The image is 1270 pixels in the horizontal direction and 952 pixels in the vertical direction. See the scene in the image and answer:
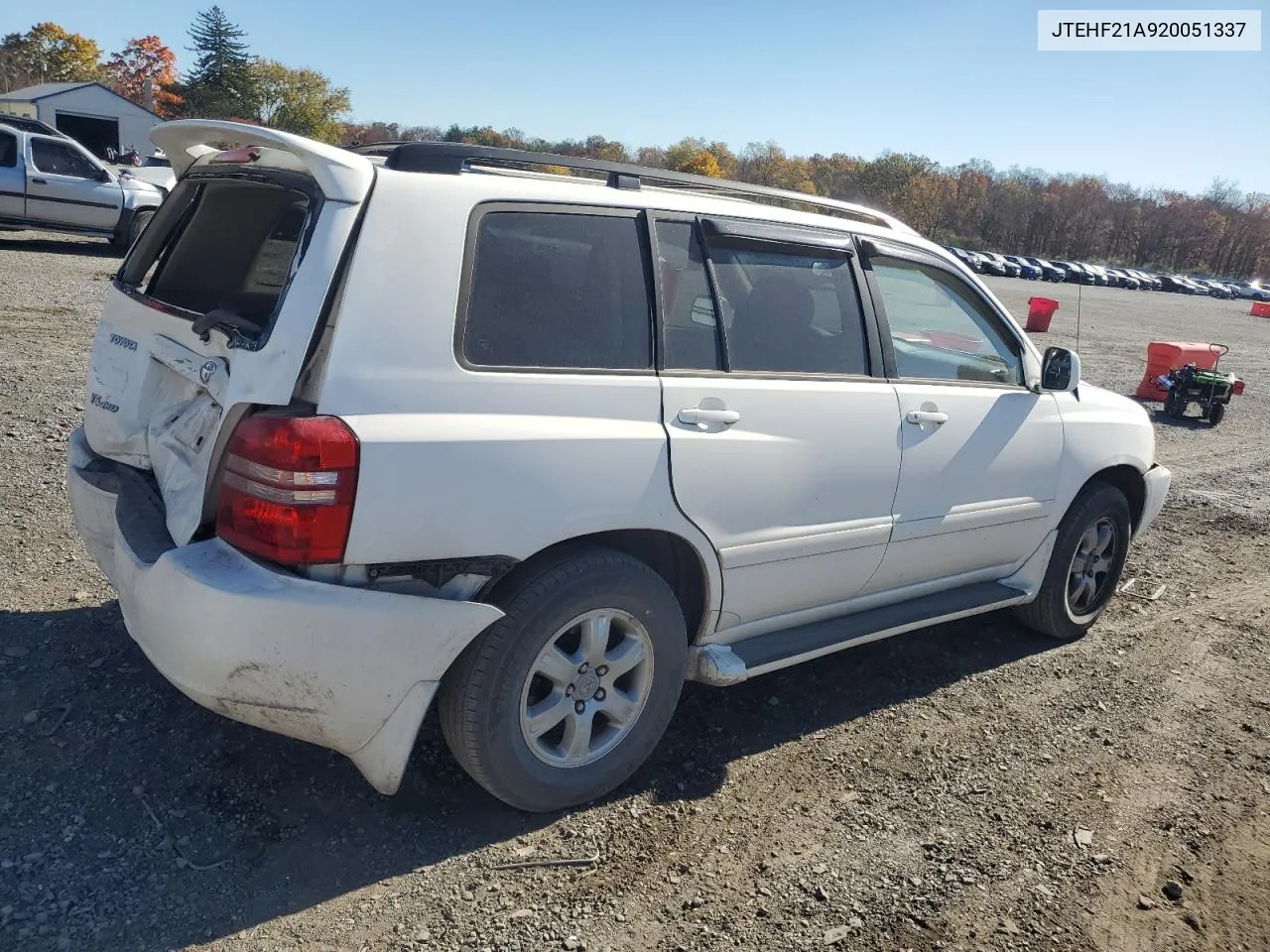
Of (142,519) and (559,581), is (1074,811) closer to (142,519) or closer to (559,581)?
(559,581)

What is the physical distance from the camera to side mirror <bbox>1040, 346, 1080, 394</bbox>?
4.46 m

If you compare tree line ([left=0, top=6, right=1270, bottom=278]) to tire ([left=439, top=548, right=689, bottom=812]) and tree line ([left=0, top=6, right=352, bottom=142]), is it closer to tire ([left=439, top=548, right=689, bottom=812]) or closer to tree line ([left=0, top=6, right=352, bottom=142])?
tree line ([left=0, top=6, right=352, bottom=142])

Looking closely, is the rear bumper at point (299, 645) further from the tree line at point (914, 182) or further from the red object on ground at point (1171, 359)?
the tree line at point (914, 182)

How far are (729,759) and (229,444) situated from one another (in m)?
2.03

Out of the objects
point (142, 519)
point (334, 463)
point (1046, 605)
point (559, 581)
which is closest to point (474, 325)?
point (334, 463)

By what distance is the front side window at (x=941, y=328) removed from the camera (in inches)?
157

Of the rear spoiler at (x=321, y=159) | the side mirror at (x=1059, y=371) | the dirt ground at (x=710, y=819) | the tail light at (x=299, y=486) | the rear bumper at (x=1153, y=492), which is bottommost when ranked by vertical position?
the dirt ground at (x=710, y=819)

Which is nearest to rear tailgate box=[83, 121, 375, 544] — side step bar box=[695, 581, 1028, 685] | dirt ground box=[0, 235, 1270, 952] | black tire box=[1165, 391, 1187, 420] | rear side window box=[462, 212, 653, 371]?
rear side window box=[462, 212, 653, 371]

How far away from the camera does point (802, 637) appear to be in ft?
12.1

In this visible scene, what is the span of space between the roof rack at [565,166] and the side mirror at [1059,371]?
3.00 ft

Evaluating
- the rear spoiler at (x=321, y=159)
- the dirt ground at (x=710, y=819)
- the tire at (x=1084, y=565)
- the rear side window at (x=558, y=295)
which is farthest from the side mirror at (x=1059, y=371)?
the rear spoiler at (x=321, y=159)

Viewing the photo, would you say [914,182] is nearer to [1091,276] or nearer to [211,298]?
[1091,276]

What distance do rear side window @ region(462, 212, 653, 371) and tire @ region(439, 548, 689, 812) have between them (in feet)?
2.00

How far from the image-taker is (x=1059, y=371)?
14.7 feet
